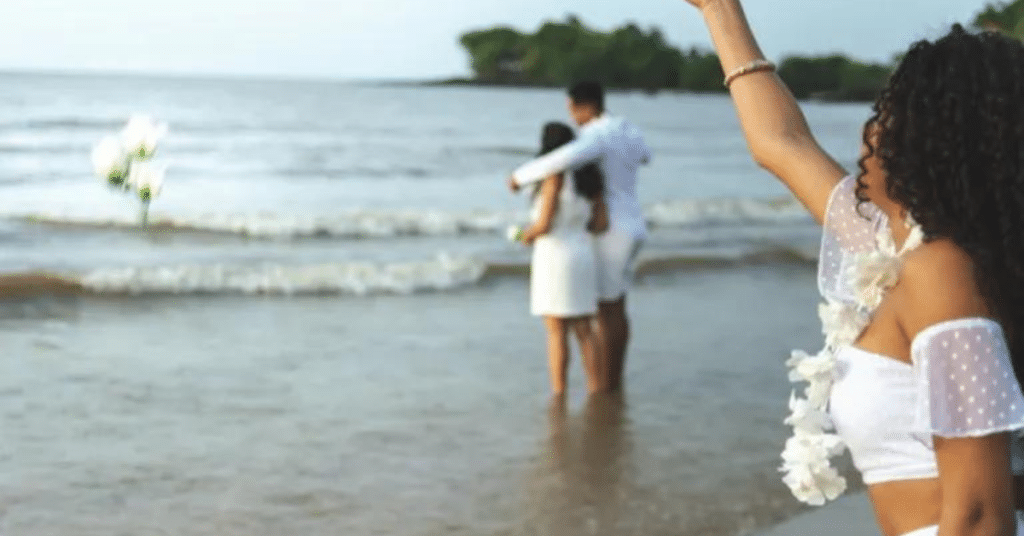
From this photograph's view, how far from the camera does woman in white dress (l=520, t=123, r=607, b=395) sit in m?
9.91

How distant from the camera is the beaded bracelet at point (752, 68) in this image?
9.66ft

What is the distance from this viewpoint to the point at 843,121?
73.6m

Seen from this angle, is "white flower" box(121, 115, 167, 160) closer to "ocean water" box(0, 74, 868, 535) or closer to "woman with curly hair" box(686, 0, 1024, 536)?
"woman with curly hair" box(686, 0, 1024, 536)

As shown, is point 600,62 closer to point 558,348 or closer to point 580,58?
point 580,58

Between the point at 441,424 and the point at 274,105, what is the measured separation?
51.9 metres

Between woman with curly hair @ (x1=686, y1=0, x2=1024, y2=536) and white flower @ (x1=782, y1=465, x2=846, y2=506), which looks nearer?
woman with curly hair @ (x1=686, y1=0, x2=1024, y2=536)

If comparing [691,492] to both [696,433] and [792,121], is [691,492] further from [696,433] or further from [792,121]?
[792,121]

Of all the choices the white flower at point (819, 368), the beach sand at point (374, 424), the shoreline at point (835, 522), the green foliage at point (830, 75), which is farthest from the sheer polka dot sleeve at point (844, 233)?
the green foliage at point (830, 75)

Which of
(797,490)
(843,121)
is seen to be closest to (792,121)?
(797,490)

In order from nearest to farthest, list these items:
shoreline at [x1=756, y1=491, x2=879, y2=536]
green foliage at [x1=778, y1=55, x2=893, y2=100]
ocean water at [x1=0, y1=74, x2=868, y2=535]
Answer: shoreline at [x1=756, y1=491, x2=879, y2=536] → ocean water at [x1=0, y1=74, x2=868, y2=535] → green foliage at [x1=778, y1=55, x2=893, y2=100]

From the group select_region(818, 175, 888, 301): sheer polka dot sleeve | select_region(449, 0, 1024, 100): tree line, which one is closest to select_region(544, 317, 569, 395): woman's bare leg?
select_region(818, 175, 888, 301): sheer polka dot sleeve

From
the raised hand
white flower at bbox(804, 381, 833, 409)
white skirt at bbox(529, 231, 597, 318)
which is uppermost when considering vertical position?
the raised hand

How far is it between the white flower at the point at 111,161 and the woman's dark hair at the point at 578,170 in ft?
21.7

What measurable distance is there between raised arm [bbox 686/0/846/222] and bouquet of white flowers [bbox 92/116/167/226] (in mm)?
1023
